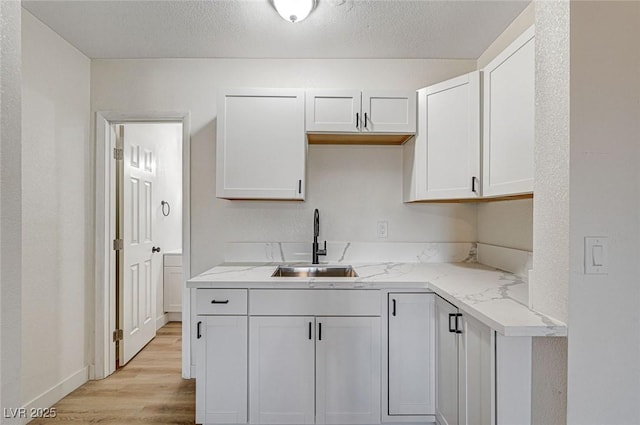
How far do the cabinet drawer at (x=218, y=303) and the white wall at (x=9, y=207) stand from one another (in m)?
0.98

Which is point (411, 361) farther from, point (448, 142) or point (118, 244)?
point (118, 244)

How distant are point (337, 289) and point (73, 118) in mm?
2206

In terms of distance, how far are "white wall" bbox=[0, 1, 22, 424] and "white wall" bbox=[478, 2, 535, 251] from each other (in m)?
2.26

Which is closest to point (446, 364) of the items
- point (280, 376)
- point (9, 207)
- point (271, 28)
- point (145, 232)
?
point (280, 376)

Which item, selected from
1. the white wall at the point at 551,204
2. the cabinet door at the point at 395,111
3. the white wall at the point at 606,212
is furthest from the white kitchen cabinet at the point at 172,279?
the white wall at the point at 606,212

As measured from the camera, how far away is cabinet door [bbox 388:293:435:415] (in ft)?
6.47

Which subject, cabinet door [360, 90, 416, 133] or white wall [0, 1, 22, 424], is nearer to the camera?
white wall [0, 1, 22, 424]

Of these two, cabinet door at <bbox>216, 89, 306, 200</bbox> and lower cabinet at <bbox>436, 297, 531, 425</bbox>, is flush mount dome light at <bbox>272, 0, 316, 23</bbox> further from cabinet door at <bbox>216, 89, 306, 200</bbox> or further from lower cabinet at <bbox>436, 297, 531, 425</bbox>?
lower cabinet at <bbox>436, 297, 531, 425</bbox>

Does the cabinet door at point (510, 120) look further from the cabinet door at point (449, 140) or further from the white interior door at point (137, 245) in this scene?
the white interior door at point (137, 245)

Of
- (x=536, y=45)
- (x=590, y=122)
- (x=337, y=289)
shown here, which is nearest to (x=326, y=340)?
(x=337, y=289)

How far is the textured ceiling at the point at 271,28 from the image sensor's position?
205 cm

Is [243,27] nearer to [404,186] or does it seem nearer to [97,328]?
[404,186]

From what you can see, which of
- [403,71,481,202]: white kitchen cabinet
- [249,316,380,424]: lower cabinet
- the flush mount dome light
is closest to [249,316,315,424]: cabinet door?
[249,316,380,424]: lower cabinet

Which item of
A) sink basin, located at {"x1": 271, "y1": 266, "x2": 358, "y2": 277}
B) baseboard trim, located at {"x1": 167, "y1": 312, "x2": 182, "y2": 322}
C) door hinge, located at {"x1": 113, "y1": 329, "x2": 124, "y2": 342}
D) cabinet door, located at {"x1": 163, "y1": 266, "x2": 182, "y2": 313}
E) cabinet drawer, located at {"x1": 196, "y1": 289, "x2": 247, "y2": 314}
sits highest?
sink basin, located at {"x1": 271, "y1": 266, "x2": 358, "y2": 277}
